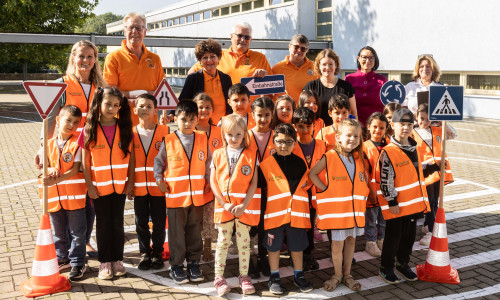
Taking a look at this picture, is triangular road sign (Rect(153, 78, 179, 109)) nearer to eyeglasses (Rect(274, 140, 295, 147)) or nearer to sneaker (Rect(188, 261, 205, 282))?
eyeglasses (Rect(274, 140, 295, 147))

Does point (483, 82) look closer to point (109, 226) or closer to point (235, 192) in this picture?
point (235, 192)

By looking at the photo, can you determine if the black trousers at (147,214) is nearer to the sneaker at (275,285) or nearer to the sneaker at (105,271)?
the sneaker at (105,271)

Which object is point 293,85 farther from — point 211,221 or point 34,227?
point 34,227

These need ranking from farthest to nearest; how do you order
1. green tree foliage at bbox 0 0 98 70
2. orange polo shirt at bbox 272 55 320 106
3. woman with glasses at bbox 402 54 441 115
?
green tree foliage at bbox 0 0 98 70 → woman with glasses at bbox 402 54 441 115 → orange polo shirt at bbox 272 55 320 106

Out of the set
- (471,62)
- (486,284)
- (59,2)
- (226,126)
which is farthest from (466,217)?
(59,2)

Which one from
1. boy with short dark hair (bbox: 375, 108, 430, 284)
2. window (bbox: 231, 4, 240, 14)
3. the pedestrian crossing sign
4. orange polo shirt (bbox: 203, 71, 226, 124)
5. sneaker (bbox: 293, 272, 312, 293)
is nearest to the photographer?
sneaker (bbox: 293, 272, 312, 293)

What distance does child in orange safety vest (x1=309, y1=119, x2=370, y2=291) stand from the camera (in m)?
4.55

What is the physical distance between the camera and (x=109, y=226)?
191 inches

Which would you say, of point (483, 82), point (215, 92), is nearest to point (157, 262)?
point (215, 92)

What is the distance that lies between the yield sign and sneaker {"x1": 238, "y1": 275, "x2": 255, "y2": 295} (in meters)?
2.63

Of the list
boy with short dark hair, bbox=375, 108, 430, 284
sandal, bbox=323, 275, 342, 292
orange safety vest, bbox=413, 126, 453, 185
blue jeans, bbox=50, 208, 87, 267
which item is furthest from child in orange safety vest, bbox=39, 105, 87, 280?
orange safety vest, bbox=413, 126, 453, 185

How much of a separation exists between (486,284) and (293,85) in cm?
339

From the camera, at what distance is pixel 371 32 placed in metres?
24.4

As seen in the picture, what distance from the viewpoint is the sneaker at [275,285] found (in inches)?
178
